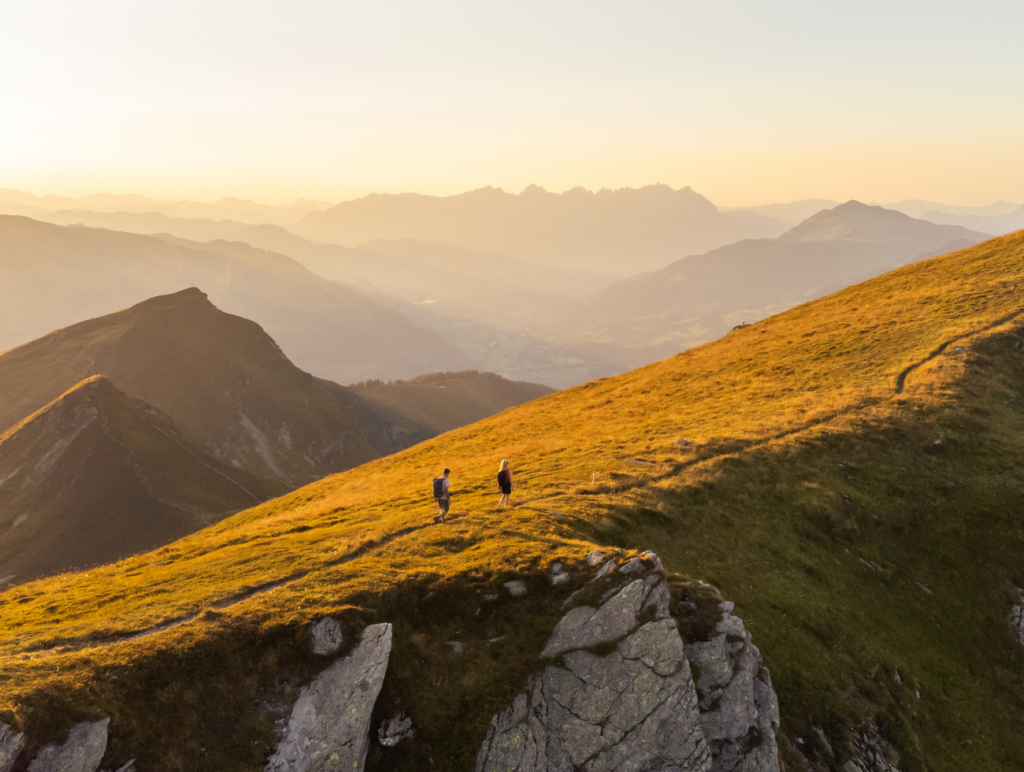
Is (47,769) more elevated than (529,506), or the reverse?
(47,769)

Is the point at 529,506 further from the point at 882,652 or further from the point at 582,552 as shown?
the point at 882,652

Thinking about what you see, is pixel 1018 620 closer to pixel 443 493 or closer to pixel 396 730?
pixel 443 493

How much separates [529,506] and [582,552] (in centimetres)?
948

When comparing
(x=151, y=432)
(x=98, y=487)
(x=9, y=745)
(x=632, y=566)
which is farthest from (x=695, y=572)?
(x=151, y=432)

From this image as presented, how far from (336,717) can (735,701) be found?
45.6 feet

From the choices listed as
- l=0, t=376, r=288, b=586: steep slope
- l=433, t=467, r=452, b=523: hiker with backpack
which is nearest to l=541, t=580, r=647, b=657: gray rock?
l=433, t=467, r=452, b=523: hiker with backpack

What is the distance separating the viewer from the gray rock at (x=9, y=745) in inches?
543

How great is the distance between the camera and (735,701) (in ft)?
60.1

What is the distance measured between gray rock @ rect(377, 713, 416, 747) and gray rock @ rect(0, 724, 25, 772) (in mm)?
9900

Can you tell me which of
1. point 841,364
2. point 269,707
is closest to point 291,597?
point 269,707

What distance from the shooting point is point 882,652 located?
1014 inches

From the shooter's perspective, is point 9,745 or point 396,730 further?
point 396,730

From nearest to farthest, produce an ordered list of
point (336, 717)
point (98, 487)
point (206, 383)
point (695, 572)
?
point (336, 717) → point (695, 572) → point (98, 487) → point (206, 383)

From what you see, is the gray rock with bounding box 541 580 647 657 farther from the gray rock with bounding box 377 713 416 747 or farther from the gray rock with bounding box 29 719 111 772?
the gray rock with bounding box 29 719 111 772
